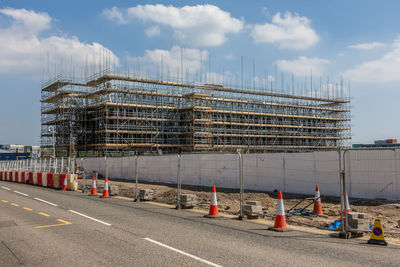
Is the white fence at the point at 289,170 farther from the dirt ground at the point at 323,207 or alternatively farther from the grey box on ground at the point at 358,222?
the grey box on ground at the point at 358,222

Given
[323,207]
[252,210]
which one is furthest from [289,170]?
[252,210]

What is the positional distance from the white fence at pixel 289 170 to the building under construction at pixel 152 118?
20.2 m

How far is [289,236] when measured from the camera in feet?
28.4

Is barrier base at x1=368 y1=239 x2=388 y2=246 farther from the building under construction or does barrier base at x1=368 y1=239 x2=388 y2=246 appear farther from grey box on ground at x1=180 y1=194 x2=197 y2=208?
the building under construction

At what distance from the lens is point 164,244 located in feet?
24.6

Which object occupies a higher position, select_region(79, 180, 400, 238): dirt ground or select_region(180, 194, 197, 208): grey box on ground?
select_region(180, 194, 197, 208): grey box on ground

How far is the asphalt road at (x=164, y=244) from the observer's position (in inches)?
249

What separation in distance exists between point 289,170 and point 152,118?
35497mm

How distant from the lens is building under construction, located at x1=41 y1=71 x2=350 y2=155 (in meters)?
51.1

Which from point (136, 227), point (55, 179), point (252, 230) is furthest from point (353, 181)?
point (55, 179)

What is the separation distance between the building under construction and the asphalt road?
39107mm

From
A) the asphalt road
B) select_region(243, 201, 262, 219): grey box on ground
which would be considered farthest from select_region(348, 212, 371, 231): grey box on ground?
select_region(243, 201, 262, 219): grey box on ground

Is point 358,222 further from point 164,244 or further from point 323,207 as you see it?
point 323,207

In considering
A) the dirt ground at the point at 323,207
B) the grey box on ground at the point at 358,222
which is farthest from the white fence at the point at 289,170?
the grey box on ground at the point at 358,222
